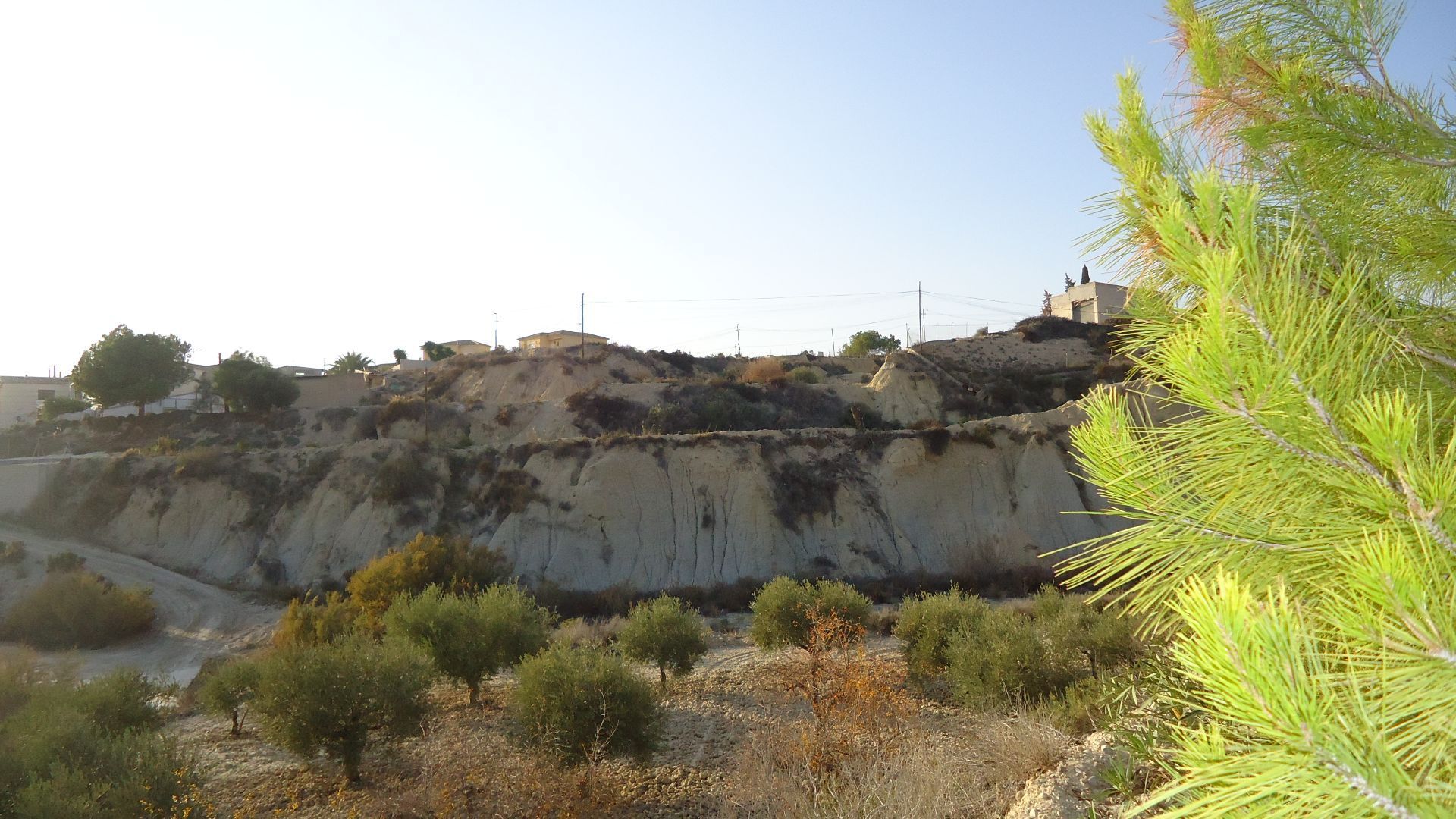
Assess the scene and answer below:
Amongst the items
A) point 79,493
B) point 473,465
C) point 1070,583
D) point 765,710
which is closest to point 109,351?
point 79,493

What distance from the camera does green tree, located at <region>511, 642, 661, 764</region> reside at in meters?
10.6

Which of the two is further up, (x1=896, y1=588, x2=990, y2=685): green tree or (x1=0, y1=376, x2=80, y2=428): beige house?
(x1=0, y1=376, x2=80, y2=428): beige house

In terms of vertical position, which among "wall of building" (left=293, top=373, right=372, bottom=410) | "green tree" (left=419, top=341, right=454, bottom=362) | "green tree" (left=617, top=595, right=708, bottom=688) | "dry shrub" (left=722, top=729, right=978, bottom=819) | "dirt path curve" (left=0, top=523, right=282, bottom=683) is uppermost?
"green tree" (left=419, top=341, right=454, bottom=362)

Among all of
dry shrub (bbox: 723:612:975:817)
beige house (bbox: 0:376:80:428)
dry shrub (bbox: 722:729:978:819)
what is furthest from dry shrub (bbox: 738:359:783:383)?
beige house (bbox: 0:376:80:428)

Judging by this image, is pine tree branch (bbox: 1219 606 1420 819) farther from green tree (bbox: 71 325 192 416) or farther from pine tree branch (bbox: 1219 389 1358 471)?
green tree (bbox: 71 325 192 416)

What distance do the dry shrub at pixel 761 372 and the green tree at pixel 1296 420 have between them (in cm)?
4380

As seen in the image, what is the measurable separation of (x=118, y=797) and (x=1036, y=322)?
205ft

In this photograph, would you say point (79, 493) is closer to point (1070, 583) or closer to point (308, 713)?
point (308, 713)

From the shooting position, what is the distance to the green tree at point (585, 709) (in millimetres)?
10586

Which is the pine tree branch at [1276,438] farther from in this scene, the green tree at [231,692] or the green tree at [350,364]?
the green tree at [350,364]

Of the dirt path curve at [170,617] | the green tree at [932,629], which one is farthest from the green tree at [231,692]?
the green tree at [932,629]

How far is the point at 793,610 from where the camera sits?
694 inches

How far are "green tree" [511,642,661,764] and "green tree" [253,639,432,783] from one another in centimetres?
157

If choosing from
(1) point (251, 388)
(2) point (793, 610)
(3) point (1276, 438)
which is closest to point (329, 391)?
(1) point (251, 388)
